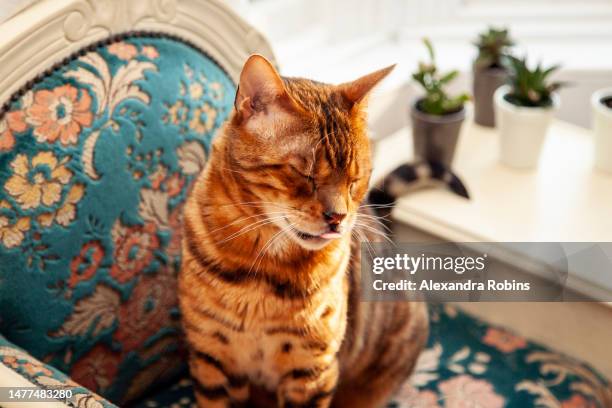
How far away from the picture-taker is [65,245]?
0.93 meters

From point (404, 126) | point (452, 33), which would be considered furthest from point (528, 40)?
point (404, 126)

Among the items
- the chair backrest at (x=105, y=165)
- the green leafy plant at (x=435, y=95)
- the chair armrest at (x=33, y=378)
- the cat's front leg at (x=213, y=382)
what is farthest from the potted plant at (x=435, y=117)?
the chair armrest at (x=33, y=378)

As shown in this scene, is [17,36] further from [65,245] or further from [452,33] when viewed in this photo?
[452,33]

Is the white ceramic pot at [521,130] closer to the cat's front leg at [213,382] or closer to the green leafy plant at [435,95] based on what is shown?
the green leafy plant at [435,95]

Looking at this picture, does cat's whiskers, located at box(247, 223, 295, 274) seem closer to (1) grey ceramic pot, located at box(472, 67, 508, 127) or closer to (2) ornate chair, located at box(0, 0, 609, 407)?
(2) ornate chair, located at box(0, 0, 609, 407)

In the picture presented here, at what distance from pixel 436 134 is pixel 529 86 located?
8.8 inches

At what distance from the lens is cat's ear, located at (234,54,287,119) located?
2.46 ft

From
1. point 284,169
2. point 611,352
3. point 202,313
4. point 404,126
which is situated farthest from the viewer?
point 404,126

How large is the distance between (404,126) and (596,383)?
86cm

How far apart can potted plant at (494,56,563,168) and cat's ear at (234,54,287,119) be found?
783 mm

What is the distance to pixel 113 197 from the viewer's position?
977 mm

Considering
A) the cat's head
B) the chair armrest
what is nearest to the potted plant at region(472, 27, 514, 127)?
the cat's head

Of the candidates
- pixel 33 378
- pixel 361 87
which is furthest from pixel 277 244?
pixel 33 378

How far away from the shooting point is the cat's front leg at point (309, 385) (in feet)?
3.14
